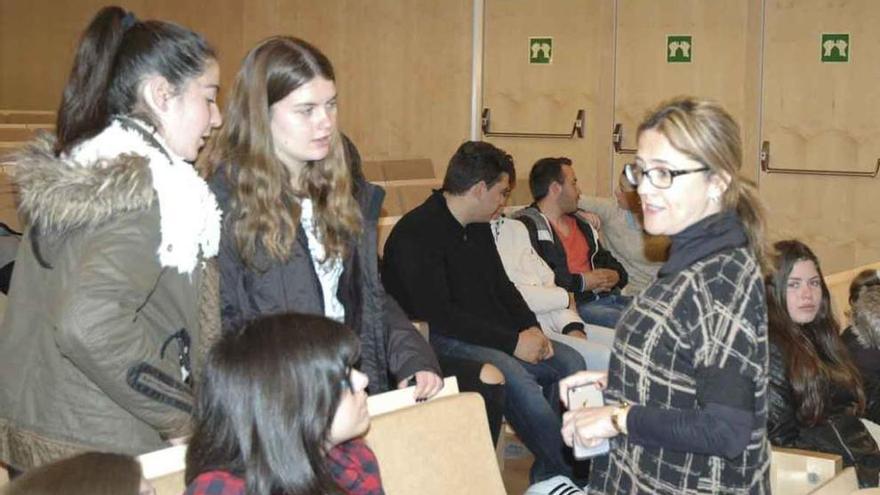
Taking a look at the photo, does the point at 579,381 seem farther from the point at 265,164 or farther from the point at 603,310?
the point at 603,310

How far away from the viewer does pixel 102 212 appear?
2117mm

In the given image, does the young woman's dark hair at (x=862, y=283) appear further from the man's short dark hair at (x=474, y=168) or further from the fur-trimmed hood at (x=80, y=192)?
the fur-trimmed hood at (x=80, y=192)

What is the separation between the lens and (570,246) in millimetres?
5930

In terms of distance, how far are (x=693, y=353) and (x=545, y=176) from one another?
375cm

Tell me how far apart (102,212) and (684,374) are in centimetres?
108

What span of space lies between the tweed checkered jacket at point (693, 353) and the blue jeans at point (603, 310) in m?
3.51

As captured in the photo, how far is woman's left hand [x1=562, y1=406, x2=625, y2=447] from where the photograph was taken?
6.83 ft

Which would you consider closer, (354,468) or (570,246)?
(354,468)

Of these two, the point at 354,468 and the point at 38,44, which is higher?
the point at 38,44

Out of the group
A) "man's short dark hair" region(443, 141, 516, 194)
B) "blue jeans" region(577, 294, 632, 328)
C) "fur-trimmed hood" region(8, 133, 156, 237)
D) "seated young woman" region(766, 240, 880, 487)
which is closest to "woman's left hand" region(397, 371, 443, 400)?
"fur-trimmed hood" region(8, 133, 156, 237)

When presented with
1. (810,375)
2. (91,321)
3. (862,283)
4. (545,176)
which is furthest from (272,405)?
(545,176)

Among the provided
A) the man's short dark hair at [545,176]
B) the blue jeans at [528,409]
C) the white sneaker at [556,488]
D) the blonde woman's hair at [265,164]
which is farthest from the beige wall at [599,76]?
the blonde woman's hair at [265,164]

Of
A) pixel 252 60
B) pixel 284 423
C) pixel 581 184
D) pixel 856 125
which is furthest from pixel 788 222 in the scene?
pixel 284 423

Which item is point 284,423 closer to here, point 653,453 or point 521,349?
point 653,453
